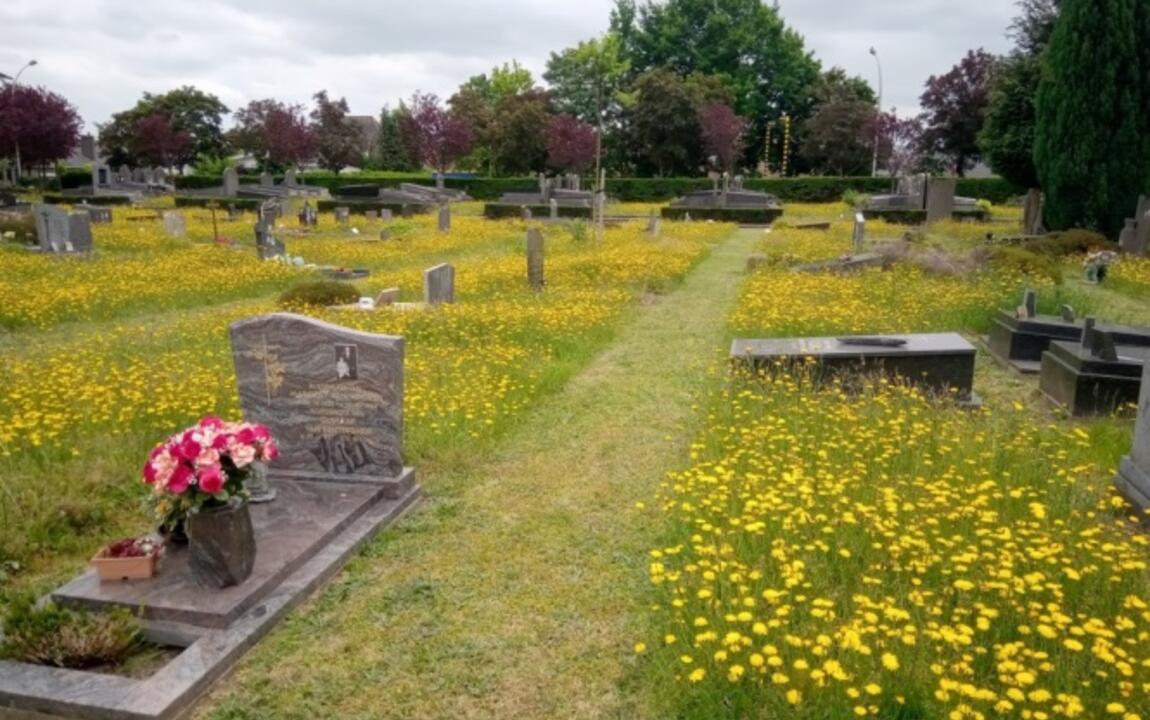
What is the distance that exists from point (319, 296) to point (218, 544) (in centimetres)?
1069

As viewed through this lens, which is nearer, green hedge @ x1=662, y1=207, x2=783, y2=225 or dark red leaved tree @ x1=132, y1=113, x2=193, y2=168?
green hedge @ x1=662, y1=207, x2=783, y2=225

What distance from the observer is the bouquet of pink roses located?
186 inches

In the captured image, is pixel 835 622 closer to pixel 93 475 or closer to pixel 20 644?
pixel 20 644

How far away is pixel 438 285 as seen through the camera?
15.1m

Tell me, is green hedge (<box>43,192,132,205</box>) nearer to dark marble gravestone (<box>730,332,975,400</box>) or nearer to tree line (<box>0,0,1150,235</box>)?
tree line (<box>0,0,1150,235</box>)

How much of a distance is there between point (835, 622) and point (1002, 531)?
58.7 inches

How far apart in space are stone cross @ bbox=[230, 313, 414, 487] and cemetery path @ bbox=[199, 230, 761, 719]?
697 mm

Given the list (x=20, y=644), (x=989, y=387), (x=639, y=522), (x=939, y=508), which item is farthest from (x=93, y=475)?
(x=989, y=387)

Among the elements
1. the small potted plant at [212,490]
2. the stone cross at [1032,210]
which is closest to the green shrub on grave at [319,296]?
the small potted plant at [212,490]

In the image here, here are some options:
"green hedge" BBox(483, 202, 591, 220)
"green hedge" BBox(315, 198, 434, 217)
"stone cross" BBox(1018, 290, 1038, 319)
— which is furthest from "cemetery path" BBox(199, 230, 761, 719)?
"green hedge" BBox(315, 198, 434, 217)

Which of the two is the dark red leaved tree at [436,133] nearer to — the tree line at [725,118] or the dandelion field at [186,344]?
the tree line at [725,118]

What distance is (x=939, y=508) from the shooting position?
19.2ft

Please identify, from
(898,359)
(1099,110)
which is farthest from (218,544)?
(1099,110)

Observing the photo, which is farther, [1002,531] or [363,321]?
[363,321]
